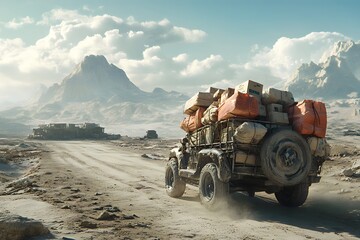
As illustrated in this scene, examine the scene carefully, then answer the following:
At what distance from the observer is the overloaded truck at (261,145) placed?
823 cm

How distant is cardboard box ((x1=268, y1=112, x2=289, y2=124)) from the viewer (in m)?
8.63

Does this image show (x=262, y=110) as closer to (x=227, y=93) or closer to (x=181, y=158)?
(x=227, y=93)

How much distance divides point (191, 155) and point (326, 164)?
9755mm

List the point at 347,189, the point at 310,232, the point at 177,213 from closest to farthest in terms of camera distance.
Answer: the point at 310,232 < the point at 177,213 < the point at 347,189

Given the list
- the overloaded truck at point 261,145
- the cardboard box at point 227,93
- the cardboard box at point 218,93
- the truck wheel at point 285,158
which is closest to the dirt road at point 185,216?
the overloaded truck at point 261,145

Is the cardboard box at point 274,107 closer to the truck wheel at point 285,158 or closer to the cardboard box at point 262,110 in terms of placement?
the cardboard box at point 262,110

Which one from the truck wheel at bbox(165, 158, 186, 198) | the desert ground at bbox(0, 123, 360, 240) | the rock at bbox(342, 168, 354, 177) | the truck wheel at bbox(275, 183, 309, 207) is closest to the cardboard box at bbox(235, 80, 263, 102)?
the truck wheel at bbox(275, 183, 309, 207)

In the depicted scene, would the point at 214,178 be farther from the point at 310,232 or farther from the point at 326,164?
the point at 326,164

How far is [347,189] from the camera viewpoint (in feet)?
39.3

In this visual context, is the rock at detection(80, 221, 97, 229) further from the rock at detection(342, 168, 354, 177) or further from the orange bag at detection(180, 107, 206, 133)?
the rock at detection(342, 168, 354, 177)

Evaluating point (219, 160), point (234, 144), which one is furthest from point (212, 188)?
point (234, 144)

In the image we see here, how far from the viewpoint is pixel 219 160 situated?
27.8 ft

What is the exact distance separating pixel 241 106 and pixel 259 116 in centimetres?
68

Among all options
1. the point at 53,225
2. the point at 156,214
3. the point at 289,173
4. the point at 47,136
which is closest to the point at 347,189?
the point at 289,173
